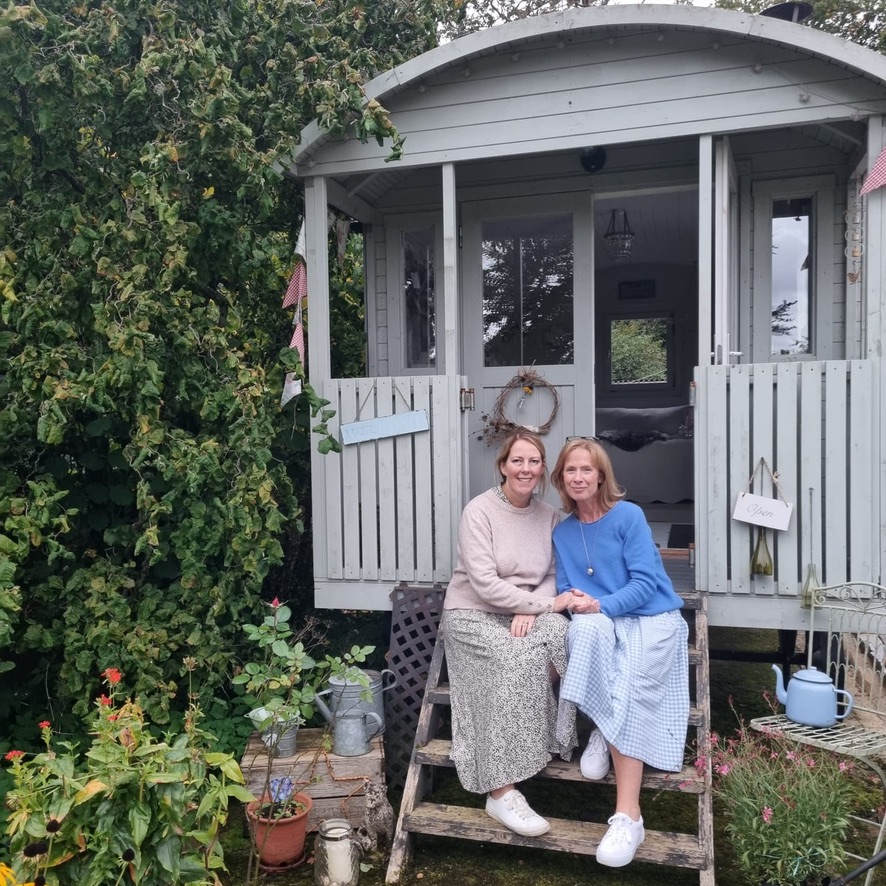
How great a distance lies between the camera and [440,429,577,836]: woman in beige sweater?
283 centimetres

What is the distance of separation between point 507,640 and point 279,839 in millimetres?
1127

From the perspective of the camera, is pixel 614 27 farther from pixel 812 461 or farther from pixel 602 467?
pixel 812 461

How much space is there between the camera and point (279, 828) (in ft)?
9.54

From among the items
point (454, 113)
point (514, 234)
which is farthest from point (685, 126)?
point (514, 234)

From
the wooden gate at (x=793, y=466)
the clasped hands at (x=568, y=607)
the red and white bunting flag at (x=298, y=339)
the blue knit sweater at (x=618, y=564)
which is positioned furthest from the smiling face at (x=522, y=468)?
the red and white bunting flag at (x=298, y=339)

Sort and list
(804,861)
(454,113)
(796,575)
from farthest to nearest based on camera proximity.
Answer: (454,113)
(796,575)
(804,861)

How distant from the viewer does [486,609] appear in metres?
3.15

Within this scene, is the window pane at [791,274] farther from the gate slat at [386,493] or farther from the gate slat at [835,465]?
the gate slat at [386,493]

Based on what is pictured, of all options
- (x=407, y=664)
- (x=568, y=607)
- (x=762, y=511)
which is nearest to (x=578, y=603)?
(x=568, y=607)

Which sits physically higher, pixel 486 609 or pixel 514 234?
pixel 514 234

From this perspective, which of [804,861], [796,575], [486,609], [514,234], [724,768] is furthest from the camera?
[514,234]

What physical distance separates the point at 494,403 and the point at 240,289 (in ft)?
5.29

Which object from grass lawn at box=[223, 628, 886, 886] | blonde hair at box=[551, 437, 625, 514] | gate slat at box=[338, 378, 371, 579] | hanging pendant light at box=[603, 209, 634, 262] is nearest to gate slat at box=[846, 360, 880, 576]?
blonde hair at box=[551, 437, 625, 514]

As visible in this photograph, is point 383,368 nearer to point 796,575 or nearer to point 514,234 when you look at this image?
point 514,234
